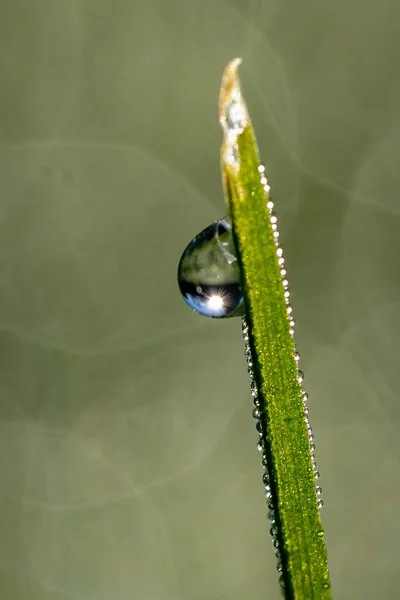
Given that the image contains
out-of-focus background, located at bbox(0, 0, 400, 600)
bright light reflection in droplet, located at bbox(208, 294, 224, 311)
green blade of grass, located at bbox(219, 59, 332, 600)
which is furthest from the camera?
out-of-focus background, located at bbox(0, 0, 400, 600)

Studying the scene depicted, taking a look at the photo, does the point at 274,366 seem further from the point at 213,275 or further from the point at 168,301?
the point at 168,301

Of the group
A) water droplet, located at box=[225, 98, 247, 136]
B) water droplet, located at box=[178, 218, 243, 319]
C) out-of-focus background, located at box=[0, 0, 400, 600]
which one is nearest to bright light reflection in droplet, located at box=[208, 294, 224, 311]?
water droplet, located at box=[178, 218, 243, 319]

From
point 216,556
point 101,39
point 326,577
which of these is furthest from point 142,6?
point 326,577

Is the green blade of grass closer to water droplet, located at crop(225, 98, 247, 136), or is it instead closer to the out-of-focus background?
water droplet, located at crop(225, 98, 247, 136)

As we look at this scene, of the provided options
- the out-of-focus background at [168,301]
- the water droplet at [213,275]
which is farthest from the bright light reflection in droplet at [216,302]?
the out-of-focus background at [168,301]

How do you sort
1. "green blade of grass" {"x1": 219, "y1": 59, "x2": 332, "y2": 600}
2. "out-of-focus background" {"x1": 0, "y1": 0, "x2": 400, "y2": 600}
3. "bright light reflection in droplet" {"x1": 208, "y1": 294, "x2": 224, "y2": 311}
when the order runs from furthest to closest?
1. "out-of-focus background" {"x1": 0, "y1": 0, "x2": 400, "y2": 600}
2. "bright light reflection in droplet" {"x1": 208, "y1": 294, "x2": 224, "y2": 311}
3. "green blade of grass" {"x1": 219, "y1": 59, "x2": 332, "y2": 600}

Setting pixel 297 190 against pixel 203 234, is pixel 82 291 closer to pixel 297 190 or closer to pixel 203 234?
pixel 297 190

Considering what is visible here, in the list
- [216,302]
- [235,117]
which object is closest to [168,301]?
[216,302]

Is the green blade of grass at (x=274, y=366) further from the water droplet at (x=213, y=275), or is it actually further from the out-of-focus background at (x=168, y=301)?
the out-of-focus background at (x=168, y=301)
